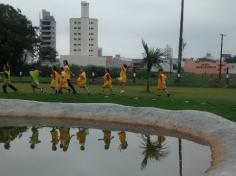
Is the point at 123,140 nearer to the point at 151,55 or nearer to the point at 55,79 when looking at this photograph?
the point at 55,79

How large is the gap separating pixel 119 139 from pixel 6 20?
45.1 m

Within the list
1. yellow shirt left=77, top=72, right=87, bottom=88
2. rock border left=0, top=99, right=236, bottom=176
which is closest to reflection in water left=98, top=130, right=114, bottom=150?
rock border left=0, top=99, right=236, bottom=176

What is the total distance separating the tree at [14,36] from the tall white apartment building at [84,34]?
37445 millimetres

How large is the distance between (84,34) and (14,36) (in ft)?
143

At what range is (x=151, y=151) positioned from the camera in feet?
42.7

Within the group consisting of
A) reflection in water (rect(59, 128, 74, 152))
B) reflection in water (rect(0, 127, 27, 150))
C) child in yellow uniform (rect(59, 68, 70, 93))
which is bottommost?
reflection in water (rect(0, 127, 27, 150))

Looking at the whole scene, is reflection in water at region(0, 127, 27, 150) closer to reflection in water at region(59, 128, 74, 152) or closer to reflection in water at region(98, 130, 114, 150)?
reflection in water at region(59, 128, 74, 152)

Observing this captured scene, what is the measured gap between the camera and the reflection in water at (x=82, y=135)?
13831 millimetres


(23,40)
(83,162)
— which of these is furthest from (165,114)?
(23,40)

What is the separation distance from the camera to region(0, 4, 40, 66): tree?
56719 millimetres

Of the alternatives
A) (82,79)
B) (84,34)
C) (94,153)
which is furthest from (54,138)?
(84,34)

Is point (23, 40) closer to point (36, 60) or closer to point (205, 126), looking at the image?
point (36, 60)

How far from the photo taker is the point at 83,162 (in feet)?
37.1

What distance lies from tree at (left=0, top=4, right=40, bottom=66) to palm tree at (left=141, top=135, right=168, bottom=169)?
44.4 metres
